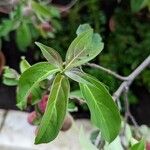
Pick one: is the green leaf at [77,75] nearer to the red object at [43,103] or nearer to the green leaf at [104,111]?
the green leaf at [104,111]

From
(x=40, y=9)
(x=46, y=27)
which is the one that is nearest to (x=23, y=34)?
(x=46, y=27)

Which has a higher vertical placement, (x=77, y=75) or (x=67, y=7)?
(x=77, y=75)

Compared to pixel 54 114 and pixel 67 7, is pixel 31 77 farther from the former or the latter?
pixel 67 7

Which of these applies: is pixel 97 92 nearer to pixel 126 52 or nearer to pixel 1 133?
pixel 126 52

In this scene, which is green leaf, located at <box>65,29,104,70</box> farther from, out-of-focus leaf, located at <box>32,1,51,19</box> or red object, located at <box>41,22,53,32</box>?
red object, located at <box>41,22,53,32</box>

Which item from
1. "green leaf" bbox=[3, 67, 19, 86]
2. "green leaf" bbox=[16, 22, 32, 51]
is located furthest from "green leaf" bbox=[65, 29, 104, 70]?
"green leaf" bbox=[16, 22, 32, 51]

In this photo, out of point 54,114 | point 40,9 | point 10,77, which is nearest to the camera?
point 54,114
